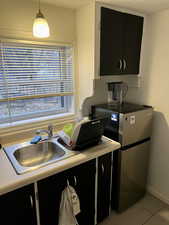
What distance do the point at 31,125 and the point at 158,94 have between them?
151 cm

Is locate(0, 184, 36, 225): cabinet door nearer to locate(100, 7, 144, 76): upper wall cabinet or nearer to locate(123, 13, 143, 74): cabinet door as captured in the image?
locate(100, 7, 144, 76): upper wall cabinet

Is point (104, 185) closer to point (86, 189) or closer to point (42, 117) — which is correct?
point (86, 189)

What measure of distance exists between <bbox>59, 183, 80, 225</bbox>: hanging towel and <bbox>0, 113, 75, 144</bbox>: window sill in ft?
2.53

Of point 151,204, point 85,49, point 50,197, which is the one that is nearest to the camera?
point 50,197

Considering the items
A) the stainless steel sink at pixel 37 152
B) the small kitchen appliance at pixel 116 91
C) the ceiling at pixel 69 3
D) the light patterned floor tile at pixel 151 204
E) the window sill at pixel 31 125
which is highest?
the ceiling at pixel 69 3

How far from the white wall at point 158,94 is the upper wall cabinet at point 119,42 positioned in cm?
17

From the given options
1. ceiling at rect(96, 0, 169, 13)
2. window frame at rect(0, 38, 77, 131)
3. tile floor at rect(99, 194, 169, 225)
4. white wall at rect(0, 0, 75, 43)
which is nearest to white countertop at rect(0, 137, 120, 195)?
window frame at rect(0, 38, 77, 131)

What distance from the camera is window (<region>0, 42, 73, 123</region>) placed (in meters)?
1.69

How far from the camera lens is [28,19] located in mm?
1668

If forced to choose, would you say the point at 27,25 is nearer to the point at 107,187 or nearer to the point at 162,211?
the point at 107,187

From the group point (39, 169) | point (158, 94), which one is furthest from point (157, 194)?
point (39, 169)

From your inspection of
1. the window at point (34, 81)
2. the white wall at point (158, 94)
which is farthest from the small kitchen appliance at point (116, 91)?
the window at point (34, 81)

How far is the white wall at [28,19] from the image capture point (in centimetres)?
156

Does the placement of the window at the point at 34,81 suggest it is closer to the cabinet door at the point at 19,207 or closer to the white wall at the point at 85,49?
the white wall at the point at 85,49
